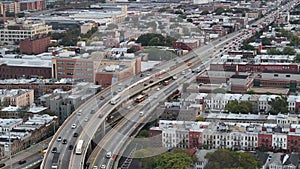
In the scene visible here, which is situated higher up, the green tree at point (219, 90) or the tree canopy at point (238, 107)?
the green tree at point (219, 90)

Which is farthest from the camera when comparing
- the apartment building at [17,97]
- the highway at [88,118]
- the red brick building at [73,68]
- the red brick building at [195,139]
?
the red brick building at [73,68]

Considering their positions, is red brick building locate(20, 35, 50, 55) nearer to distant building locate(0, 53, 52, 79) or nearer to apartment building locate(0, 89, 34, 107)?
distant building locate(0, 53, 52, 79)


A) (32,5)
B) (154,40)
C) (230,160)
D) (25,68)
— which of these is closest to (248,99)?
(230,160)

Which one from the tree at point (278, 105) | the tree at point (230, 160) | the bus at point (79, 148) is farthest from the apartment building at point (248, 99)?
the bus at point (79, 148)

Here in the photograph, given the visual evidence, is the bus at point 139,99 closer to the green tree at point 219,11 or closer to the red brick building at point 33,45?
the red brick building at point 33,45

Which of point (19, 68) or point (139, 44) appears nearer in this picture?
point (19, 68)

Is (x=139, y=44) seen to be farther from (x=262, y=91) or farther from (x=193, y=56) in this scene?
(x=262, y=91)

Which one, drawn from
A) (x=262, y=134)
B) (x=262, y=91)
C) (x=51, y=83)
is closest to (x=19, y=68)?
(x=51, y=83)
